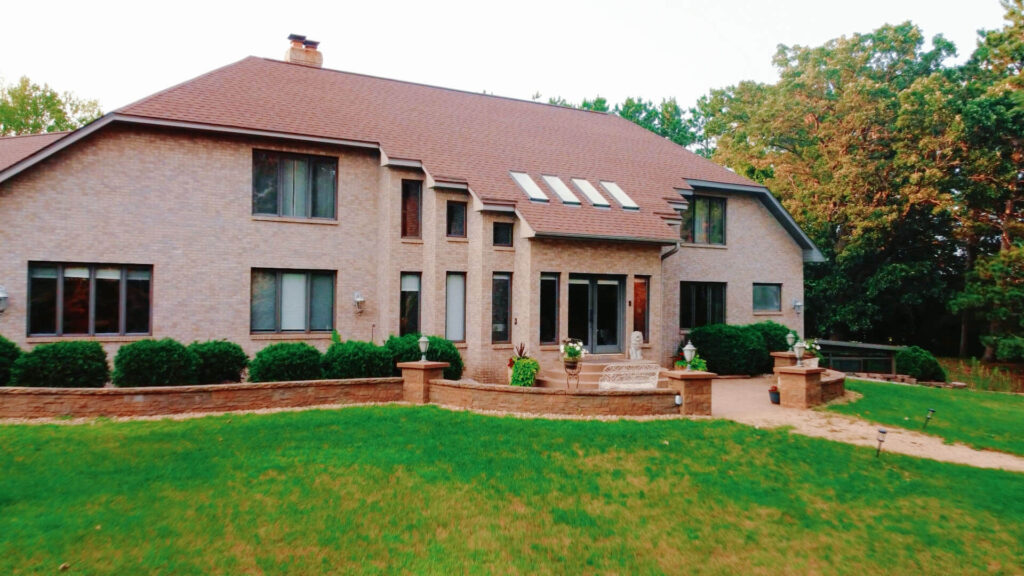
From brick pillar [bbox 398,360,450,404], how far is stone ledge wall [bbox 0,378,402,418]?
173mm

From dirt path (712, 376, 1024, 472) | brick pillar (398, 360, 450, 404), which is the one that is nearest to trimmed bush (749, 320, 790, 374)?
dirt path (712, 376, 1024, 472)

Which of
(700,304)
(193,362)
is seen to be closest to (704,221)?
(700,304)

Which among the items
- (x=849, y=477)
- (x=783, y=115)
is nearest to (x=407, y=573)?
(x=849, y=477)

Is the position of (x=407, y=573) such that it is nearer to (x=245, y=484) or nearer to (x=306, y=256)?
(x=245, y=484)

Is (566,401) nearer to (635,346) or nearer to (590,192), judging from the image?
(635,346)

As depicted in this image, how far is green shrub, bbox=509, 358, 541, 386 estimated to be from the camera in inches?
635

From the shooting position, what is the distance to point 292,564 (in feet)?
21.1

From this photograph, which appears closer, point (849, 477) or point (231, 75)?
point (849, 477)

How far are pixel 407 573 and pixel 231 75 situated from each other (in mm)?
17735

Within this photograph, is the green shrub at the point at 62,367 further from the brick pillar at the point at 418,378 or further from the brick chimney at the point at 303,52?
the brick chimney at the point at 303,52

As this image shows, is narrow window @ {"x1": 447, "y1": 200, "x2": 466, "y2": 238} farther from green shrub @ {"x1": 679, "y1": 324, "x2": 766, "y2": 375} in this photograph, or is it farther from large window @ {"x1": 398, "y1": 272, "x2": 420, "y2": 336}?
green shrub @ {"x1": 679, "y1": 324, "x2": 766, "y2": 375}

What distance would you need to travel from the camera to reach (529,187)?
64.2 feet

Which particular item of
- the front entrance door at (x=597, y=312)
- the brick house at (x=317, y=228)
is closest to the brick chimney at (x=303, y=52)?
the brick house at (x=317, y=228)

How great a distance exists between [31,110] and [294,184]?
36153mm
